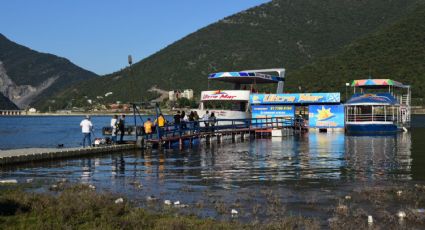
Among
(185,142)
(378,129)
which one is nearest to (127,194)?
(185,142)

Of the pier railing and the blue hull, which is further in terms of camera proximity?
the blue hull

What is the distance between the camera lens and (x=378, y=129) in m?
52.8

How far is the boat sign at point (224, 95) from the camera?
157 feet

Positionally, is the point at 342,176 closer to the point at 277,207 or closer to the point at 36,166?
the point at 277,207

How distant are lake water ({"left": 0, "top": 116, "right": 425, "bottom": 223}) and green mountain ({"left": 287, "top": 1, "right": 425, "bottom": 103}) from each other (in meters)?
99.5

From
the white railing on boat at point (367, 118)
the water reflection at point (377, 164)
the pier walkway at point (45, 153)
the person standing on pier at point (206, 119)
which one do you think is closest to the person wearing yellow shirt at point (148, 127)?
the pier walkway at point (45, 153)

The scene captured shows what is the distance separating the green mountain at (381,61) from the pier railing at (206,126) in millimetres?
74122

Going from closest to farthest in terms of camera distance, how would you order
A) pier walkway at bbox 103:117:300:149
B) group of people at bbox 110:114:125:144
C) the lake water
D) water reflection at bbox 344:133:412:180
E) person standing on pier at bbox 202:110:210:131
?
the lake water → water reflection at bbox 344:133:412:180 → group of people at bbox 110:114:125:144 → pier walkway at bbox 103:117:300:149 → person standing on pier at bbox 202:110:210:131

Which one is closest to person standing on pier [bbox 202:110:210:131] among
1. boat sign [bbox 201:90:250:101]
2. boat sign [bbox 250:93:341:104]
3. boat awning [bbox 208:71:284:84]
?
boat sign [bbox 201:90:250:101]

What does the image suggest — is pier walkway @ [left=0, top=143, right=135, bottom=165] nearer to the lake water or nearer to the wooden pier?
the lake water

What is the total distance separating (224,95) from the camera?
1907 inches

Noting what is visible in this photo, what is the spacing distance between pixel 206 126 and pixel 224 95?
7.55m

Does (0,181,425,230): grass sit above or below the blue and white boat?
below

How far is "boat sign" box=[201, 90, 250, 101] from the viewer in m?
48.0
